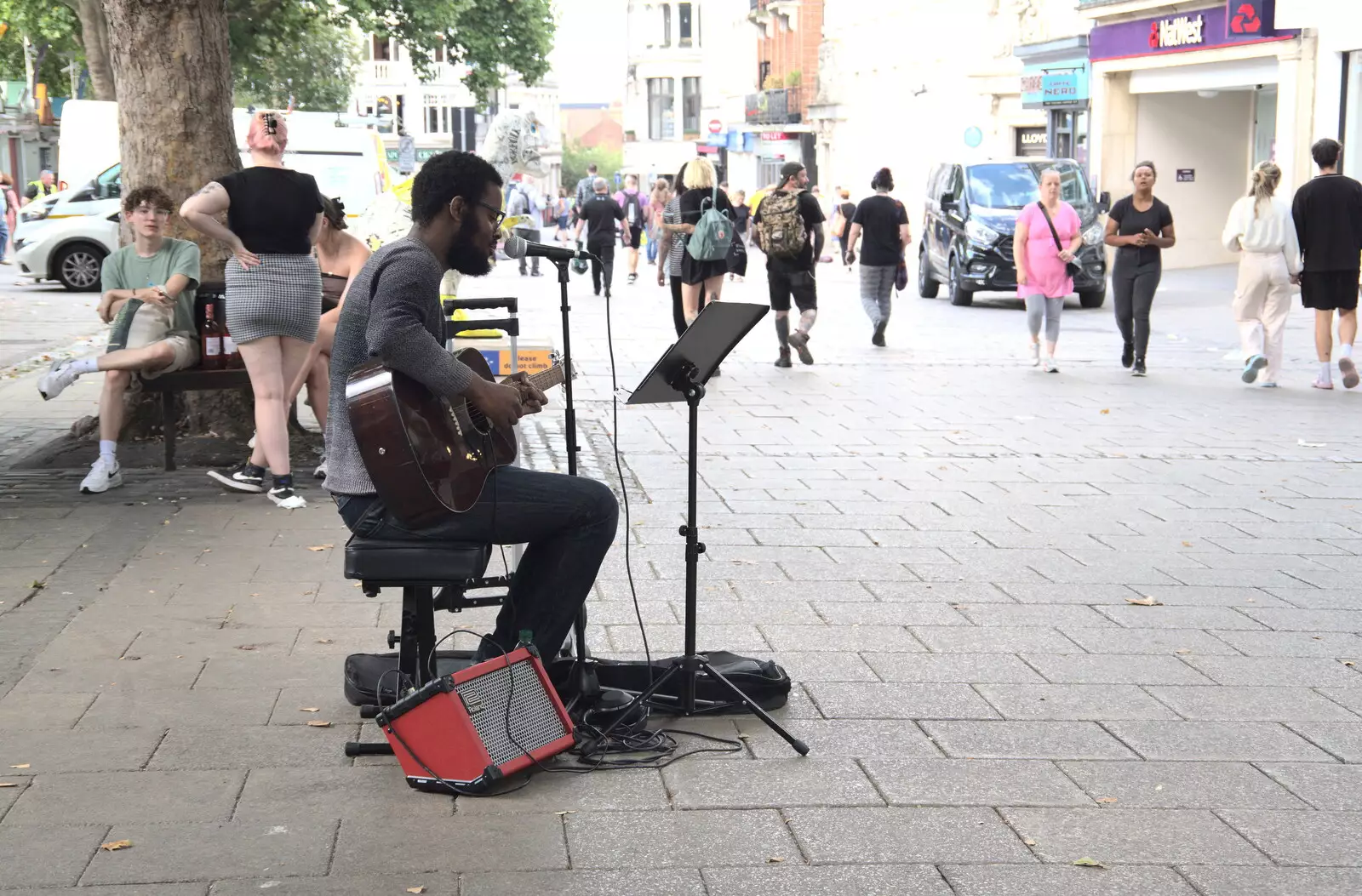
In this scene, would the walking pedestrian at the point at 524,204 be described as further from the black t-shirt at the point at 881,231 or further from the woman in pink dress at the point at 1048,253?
the woman in pink dress at the point at 1048,253

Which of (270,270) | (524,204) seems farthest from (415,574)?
(524,204)

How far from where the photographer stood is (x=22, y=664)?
566cm

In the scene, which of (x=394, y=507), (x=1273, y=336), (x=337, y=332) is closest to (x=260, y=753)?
(x=394, y=507)

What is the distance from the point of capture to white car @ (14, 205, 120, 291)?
2544 cm

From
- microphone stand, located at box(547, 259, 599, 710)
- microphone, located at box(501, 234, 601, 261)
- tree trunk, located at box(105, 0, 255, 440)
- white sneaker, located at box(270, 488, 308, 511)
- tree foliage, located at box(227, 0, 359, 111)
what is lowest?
white sneaker, located at box(270, 488, 308, 511)

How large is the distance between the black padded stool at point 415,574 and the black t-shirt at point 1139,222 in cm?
1026

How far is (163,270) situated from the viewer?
9086 mm

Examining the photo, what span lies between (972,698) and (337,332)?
2266 mm

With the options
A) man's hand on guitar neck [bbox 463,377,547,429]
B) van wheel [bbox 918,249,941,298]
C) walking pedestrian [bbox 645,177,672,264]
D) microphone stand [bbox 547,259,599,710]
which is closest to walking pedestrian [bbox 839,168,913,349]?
van wheel [bbox 918,249,941,298]

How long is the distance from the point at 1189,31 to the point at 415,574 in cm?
2552

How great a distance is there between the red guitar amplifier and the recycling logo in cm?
2342

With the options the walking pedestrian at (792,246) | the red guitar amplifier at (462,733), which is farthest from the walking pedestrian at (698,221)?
the red guitar amplifier at (462,733)

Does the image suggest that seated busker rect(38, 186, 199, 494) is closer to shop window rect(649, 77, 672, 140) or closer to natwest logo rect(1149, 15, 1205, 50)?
natwest logo rect(1149, 15, 1205, 50)

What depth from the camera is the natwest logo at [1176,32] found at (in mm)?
27234
